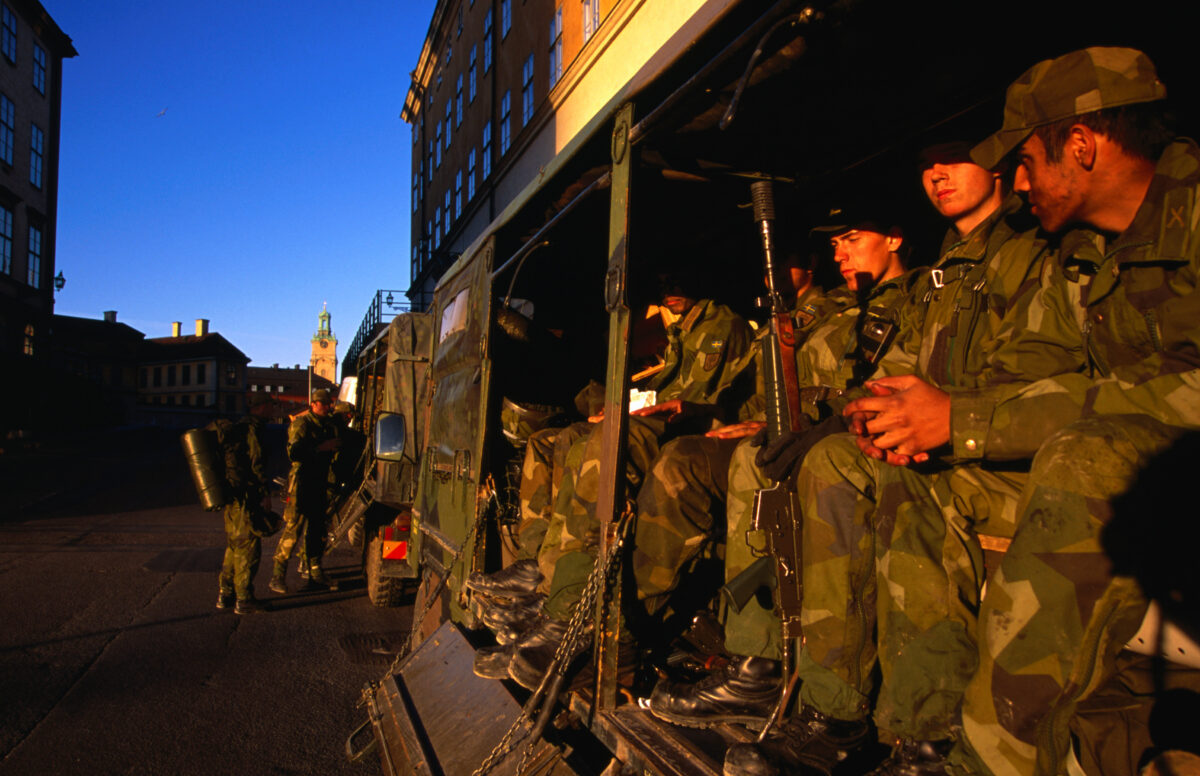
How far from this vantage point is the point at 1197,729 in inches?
55.0

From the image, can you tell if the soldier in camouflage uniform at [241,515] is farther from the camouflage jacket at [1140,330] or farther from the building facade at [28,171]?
the building facade at [28,171]

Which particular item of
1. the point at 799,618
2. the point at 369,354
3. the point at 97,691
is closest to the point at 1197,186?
the point at 799,618

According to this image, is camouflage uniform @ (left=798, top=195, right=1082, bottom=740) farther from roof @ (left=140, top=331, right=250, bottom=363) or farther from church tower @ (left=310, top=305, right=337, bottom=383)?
church tower @ (left=310, top=305, right=337, bottom=383)

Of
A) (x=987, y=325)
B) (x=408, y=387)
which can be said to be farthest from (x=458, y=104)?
(x=987, y=325)

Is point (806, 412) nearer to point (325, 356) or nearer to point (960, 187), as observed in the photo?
point (960, 187)

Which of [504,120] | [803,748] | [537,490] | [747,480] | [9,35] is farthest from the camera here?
[9,35]

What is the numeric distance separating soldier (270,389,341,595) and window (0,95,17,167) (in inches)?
1123

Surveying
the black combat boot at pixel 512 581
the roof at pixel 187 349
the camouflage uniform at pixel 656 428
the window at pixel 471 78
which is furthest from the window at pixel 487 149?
the roof at pixel 187 349

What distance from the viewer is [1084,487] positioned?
138cm

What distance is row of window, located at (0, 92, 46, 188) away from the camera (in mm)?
26906

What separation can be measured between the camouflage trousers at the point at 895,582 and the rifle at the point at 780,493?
8cm

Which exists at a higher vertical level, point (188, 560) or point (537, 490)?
point (537, 490)

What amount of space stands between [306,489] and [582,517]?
5.67 meters

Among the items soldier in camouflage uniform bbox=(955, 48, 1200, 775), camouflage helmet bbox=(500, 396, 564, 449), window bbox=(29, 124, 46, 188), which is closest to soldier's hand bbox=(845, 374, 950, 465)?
soldier in camouflage uniform bbox=(955, 48, 1200, 775)
